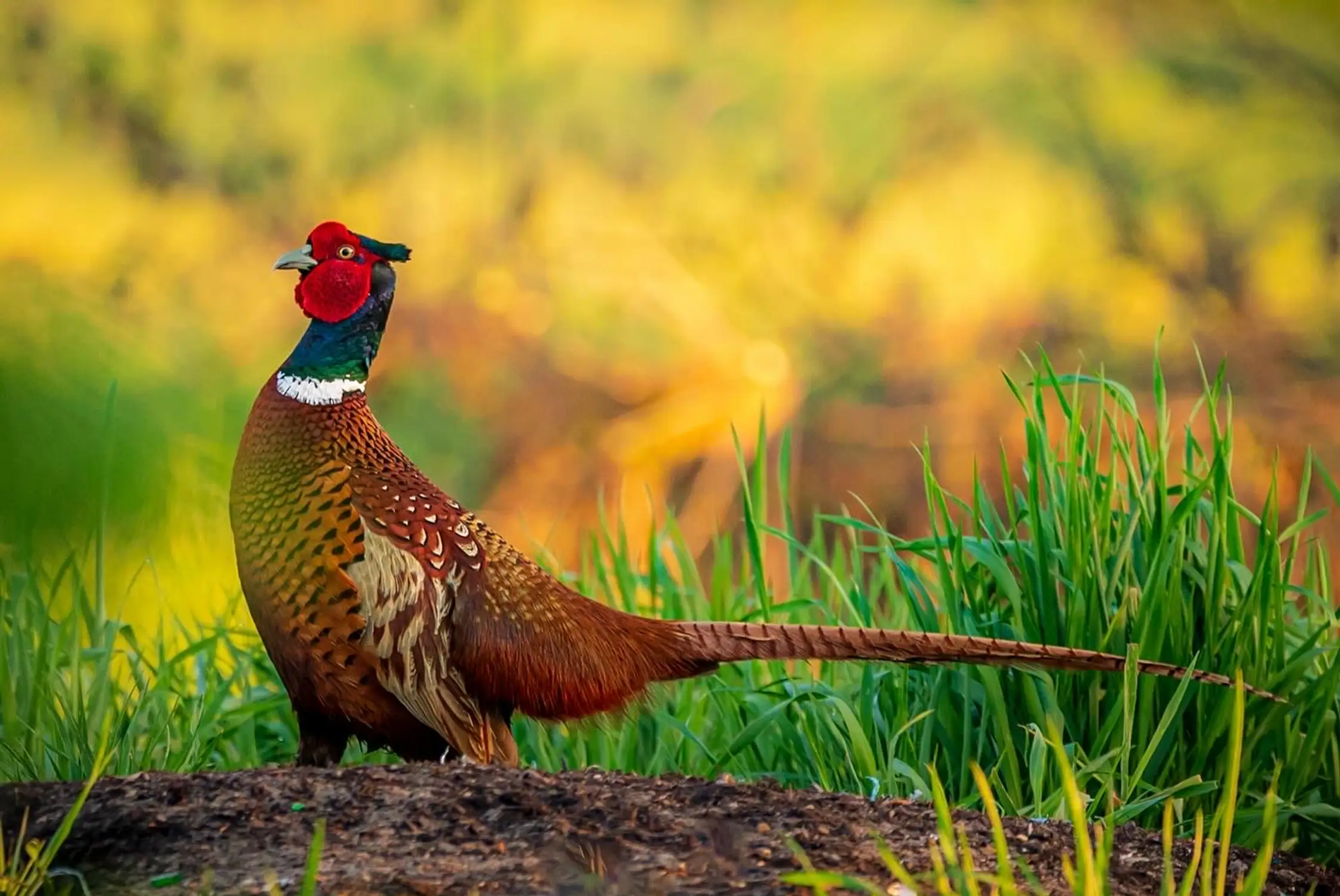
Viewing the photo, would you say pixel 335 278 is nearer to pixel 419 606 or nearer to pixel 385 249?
pixel 385 249

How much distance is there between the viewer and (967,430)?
6359mm

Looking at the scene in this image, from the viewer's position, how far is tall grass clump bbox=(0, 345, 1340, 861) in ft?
8.54

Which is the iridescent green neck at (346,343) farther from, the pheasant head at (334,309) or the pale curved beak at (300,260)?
the pale curved beak at (300,260)

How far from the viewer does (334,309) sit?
9.05 feet

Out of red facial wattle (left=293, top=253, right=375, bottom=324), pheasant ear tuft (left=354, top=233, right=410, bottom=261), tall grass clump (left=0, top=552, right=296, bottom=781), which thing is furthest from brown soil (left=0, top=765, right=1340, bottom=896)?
pheasant ear tuft (left=354, top=233, right=410, bottom=261)

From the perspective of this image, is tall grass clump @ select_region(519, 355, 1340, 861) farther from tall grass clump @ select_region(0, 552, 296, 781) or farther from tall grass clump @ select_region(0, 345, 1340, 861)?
tall grass clump @ select_region(0, 552, 296, 781)

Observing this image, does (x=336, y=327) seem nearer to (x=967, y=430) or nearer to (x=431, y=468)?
(x=431, y=468)

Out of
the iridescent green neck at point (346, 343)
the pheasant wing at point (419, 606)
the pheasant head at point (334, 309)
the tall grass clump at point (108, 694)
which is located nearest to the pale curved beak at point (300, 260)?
the pheasant head at point (334, 309)

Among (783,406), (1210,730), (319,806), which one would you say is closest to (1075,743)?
(1210,730)

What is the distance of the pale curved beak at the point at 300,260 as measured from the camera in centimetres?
273

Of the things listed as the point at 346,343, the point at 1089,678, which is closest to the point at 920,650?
the point at 1089,678

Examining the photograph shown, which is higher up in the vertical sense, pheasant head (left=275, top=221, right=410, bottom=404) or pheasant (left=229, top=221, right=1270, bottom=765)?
pheasant head (left=275, top=221, right=410, bottom=404)

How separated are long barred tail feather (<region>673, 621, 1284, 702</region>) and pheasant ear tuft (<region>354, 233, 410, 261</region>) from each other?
3.17 ft

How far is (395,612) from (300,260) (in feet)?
2.28
